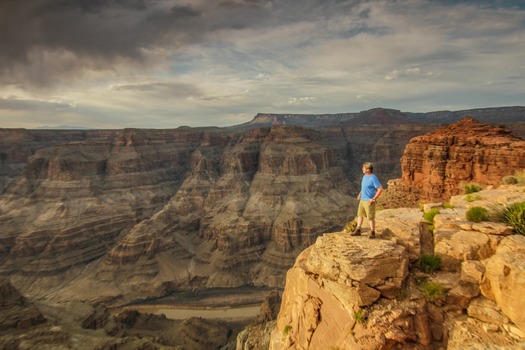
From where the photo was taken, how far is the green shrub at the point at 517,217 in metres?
10.1

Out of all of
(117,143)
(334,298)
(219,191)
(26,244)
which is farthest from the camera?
(117,143)

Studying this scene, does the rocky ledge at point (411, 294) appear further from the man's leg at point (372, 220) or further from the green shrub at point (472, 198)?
the green shrub at point (472, 198)

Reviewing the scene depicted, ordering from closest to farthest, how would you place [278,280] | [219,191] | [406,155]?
[406,155], [278,280], [219,191]

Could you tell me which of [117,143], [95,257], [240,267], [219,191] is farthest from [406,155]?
[117,143]

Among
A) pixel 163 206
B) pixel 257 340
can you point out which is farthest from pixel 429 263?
pixel 163 206

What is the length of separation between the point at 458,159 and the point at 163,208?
78.0m

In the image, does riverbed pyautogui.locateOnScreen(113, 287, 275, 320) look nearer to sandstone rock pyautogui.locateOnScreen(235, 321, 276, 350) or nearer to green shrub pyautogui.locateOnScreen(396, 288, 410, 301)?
sandstone rock pyautogui.locateOnScreen(235, 321, 276, 350)

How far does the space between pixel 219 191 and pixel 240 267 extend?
29.8 m

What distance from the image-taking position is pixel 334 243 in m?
10.9

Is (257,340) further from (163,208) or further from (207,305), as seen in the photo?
(163,208)

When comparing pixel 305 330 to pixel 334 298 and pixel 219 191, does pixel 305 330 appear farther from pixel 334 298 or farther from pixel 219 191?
pixel 219 191

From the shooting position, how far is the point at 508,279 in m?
8.27

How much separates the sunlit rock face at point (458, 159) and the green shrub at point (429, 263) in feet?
104

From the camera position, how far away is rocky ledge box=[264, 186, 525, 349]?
8.30 meters
